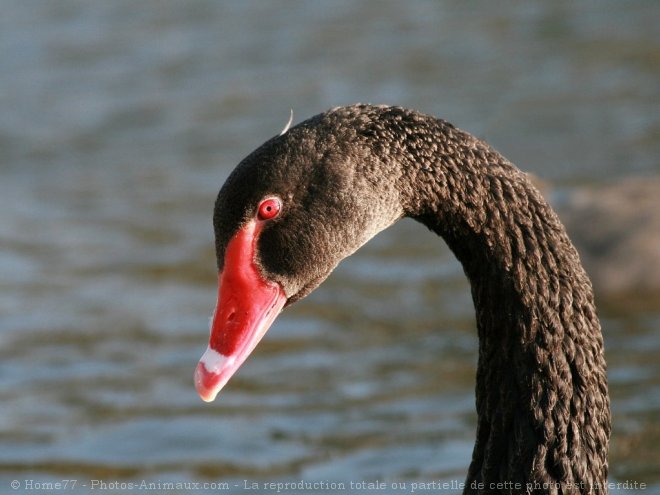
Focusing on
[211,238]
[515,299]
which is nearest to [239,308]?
[515,299]

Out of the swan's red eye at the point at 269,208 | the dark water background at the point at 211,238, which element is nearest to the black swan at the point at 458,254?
the swan's red eye at the point at 269,208

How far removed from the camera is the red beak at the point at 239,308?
14.5 feet

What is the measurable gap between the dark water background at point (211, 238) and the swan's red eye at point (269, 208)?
2.43 m

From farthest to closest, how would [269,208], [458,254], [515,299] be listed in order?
[458,254] < [515,299] < [269,208]

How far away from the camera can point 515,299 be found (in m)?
4.55

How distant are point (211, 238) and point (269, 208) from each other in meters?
5.82

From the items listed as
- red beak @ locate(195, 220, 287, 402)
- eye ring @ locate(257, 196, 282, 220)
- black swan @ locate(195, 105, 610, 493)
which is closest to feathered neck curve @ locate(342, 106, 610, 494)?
black swan @ locate(195, 105, 610, 493)

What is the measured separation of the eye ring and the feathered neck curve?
0.33 metres

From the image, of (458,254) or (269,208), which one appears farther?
(458,254)

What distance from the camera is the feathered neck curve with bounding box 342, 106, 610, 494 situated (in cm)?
441

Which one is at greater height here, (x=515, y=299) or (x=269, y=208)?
(x=269, y=208)

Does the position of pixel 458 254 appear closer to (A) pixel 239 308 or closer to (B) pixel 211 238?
(A) pixel 239 308

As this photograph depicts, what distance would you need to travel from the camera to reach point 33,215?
1078cm

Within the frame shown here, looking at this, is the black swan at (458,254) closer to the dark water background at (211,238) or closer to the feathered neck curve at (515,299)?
the feathered neck curve at (515,299)
